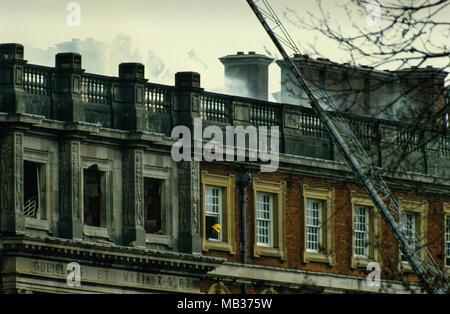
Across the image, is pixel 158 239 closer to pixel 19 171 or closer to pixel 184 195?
pixel 184 195

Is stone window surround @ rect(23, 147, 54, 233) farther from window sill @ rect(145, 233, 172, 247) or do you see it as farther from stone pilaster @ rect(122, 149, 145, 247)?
window sill @ rect(145, 233, 172, 247)

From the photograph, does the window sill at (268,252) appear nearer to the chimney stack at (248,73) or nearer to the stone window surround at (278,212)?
the stone window surround at (278,212)

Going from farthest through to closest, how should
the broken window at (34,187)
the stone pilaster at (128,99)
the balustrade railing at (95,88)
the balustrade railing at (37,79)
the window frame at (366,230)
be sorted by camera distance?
the window frame at (366,230), the stone pilaster at (128,99), the balustrade railing at (95,88), the broken window at (34,187), the balustrade railing at (37,79)

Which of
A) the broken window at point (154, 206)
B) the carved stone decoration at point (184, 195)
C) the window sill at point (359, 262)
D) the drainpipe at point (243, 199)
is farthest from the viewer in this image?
the window sill at point (359, 262)

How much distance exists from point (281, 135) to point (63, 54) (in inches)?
368

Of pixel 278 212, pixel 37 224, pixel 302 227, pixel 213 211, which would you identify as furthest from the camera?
pixel 302 227

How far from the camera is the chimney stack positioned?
61.2m

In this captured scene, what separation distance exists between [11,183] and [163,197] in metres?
6.30

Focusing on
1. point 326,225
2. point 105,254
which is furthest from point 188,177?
point 326,225

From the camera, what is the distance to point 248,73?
6138 cm

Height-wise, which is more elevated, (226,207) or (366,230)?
(366,230)

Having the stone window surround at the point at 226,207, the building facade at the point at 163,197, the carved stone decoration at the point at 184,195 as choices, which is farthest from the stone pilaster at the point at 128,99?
the stone window surround at the point at 226,207

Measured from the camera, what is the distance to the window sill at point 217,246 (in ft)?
182

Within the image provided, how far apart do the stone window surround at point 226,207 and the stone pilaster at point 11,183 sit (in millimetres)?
7156
